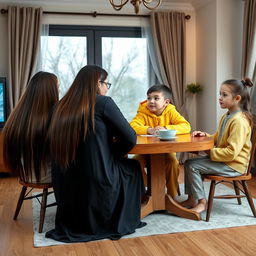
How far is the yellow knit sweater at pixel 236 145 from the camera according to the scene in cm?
256

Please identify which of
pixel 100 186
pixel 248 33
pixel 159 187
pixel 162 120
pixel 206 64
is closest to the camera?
pixel 100 186

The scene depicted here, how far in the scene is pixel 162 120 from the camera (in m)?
3.04

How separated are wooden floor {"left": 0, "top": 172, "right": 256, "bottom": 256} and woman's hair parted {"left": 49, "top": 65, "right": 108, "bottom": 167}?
52 centimetres

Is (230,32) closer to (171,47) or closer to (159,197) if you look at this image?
(171,47)

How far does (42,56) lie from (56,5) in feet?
2.40

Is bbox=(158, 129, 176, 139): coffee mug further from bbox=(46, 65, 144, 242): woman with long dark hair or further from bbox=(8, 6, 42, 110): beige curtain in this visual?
bbox=(8, 6, 42, 110): beige curtain

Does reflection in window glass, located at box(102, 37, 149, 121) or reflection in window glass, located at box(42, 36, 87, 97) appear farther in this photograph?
reflection in window glass, located at box(102, 37, 149, 121)

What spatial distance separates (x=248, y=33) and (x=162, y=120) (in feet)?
7.01

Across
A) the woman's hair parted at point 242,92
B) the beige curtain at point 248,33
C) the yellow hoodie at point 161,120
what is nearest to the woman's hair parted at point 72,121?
the yellow hoodie at point 161,120

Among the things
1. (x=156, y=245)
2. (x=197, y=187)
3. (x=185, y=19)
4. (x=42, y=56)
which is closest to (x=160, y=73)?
(x=185, y=19)

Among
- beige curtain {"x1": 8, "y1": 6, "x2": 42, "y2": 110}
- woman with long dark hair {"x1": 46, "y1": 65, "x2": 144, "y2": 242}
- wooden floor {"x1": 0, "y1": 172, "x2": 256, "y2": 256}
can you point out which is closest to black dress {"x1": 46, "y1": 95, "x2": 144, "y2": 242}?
woman with long dark hair {"x1": 46, "y1": 65, "x2": 144, "y2": 242}

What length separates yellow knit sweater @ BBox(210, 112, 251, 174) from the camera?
101 inches

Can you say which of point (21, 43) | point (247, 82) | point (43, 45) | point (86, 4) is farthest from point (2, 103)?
point (247, 82)

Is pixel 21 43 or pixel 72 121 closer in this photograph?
pixel 72 121
